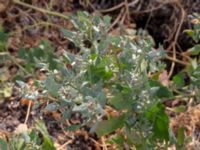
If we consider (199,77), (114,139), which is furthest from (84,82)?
(199,77)

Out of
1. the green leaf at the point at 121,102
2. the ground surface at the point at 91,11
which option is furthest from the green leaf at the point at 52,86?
the ground surface at the point at 91,11

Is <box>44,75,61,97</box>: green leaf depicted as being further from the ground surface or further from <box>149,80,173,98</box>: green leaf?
the ground surface

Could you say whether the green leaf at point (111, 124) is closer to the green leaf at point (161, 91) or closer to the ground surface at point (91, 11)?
the green leaf at point (161, 91)

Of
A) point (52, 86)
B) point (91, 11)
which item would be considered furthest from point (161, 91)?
point (91, 11)

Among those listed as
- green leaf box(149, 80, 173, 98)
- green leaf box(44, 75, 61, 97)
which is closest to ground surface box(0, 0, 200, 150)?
green leaf box(149, 80, 173, 98)

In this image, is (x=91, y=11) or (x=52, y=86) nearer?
(x=52, y=86)

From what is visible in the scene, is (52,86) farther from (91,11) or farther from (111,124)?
(91,11)

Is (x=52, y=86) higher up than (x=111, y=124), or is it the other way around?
(x=52, y=86)

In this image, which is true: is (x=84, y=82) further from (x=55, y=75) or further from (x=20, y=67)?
(x=20, y=67)
